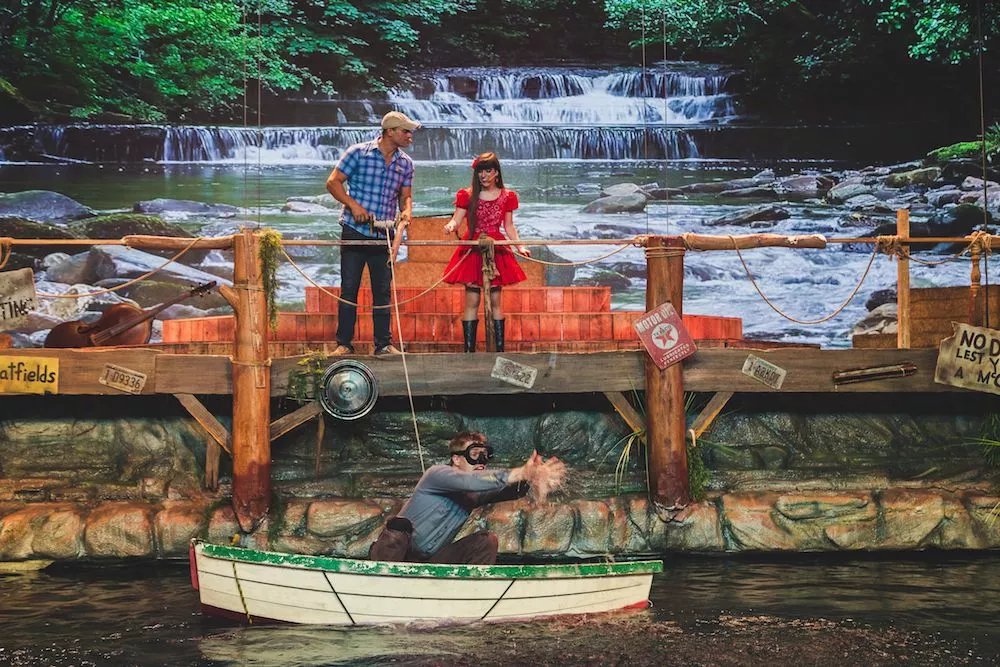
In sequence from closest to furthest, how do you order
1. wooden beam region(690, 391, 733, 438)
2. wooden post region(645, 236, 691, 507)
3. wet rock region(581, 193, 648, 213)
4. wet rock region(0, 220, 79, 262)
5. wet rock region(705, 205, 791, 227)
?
1. wooden post region(645, 236, 691, 507)
2. wooden beam region(690, 391, 733, 438)
3. wet rock region(0, 220, 79, 262)
4. wet rock region(581, 193, 648, 213)
5. wet rock region(705, 205, 791, 227)

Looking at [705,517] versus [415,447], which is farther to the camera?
[415,447]

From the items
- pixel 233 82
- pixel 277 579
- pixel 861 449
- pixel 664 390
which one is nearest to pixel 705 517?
pixel 664 390

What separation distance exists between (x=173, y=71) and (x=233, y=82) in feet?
2.08

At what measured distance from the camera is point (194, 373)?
338 inches

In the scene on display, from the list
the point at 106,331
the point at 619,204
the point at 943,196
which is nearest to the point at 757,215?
the point at 619,204

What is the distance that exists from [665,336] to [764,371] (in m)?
0.83

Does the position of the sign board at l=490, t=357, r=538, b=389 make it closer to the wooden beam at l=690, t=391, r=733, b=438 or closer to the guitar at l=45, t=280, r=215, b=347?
the wooden beam at l=690, t=391, r=733, b=438

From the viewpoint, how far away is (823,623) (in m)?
6.90

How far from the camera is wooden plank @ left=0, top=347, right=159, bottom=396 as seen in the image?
8.59 metres

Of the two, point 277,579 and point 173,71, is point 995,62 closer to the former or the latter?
point 173,71

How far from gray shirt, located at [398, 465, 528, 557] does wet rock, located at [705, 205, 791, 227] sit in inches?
230

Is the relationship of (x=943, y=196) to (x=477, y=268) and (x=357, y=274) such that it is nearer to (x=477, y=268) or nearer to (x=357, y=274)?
(x=477, y=268)

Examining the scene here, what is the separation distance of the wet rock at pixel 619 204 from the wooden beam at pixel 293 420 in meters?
4.42

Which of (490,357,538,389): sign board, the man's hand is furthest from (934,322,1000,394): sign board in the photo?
the man's hand
